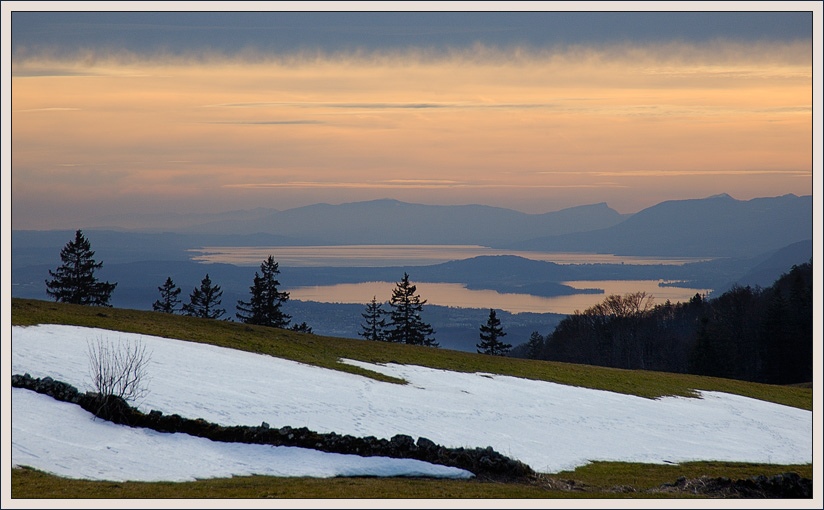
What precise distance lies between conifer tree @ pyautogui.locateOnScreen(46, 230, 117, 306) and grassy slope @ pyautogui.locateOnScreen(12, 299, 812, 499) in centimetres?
3327

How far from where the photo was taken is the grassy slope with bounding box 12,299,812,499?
14820 mm

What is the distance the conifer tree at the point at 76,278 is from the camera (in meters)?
70.5

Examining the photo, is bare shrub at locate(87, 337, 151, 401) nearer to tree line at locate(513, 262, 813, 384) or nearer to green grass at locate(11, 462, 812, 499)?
green grass at locate(11, 462, 812, 499)

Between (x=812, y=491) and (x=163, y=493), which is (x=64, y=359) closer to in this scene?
(x=163, y=493)

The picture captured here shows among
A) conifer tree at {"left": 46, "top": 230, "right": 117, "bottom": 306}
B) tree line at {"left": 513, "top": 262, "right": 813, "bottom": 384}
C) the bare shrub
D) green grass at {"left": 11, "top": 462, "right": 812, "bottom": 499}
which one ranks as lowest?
tree line at {"left": 513, "top": 262, "right": 813, "bottom": 384}

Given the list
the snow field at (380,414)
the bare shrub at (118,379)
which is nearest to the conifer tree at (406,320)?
the snow field at (380,414)

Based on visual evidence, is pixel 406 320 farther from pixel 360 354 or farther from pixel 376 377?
pixel 376 377

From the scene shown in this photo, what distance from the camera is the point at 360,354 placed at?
4044 cm

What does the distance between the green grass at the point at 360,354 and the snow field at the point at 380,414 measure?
2.35 meters

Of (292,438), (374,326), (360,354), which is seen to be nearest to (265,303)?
(374,326)

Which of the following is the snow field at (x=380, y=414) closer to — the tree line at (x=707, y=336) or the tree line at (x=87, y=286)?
the tree line at (x=87, y=286)

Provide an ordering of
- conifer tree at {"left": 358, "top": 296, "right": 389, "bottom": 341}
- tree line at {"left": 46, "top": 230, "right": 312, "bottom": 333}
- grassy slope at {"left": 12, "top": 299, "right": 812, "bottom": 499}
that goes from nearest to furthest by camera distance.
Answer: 1. grassy slope at {"left": 12, "top": 299, "right": 812, "bottom": 499}
2. tree line at {"left": 46, "top": 230, "right": 312, "bottom": 333}
3. conifer tree at {"left": 358, "top": 296, "right": 389, "bottom": 341}

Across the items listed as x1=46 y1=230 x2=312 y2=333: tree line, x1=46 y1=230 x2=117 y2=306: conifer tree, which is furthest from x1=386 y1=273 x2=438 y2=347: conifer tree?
x1=46 y1=230 x2=117 y2=306: conifer tree

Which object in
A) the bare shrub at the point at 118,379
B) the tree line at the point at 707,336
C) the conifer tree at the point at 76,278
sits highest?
the conifer tree at the point at 76,278
